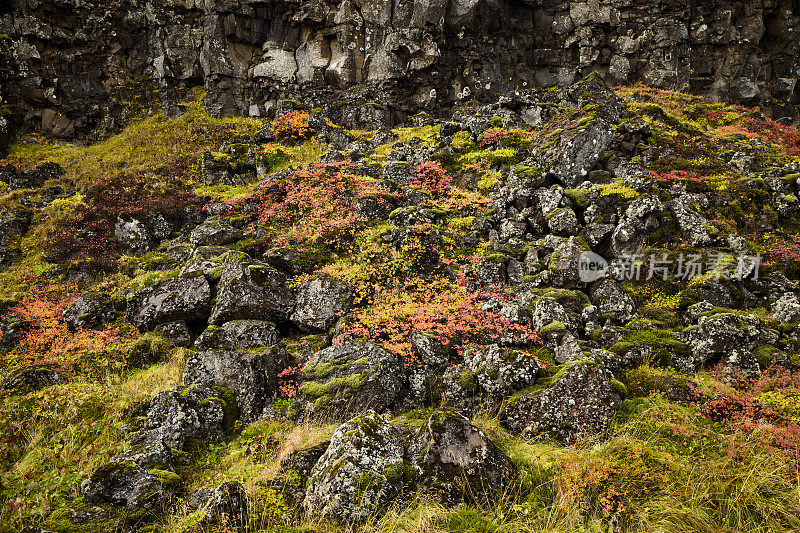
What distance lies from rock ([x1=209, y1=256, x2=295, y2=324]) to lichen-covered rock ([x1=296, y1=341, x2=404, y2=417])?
2.79 m

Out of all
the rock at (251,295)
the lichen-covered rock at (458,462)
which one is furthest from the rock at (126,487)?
the rock at (251,295)

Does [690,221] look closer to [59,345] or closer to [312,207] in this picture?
[312,207]

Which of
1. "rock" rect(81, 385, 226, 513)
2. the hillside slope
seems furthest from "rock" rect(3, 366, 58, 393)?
"rock" rect(81, 385, 226, 513)

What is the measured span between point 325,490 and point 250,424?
3650mm

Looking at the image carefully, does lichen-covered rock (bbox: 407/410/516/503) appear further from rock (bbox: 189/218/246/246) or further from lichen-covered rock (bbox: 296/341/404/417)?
rock (bbox: 189/218/246/246)

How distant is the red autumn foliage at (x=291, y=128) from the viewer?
2506 cm

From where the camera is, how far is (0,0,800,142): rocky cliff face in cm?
3027

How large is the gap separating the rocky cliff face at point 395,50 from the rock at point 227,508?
29528 mm

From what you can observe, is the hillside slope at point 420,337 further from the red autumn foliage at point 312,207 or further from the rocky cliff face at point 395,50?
the rocky cliff face at point 395,50

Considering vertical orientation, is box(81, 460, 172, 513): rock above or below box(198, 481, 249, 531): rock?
below

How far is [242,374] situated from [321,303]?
3.19 meters

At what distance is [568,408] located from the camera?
786 cm

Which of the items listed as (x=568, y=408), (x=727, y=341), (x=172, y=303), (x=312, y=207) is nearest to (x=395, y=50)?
(x=312, y=207)

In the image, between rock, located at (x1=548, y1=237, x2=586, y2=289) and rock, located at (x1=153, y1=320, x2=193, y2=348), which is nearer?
rock, located at (x1=153, y1=320, x2=193, y2=348)
